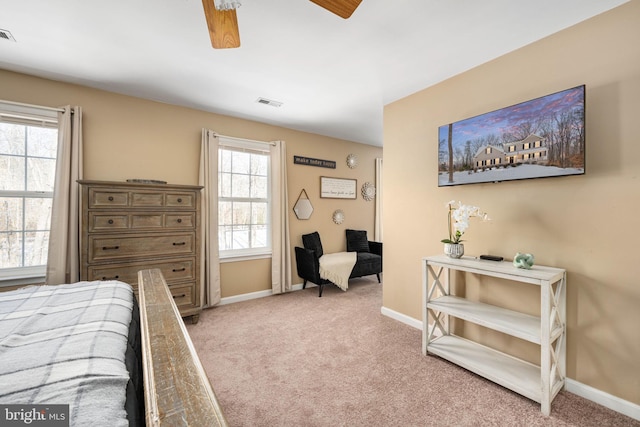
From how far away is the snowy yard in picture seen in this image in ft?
6.33

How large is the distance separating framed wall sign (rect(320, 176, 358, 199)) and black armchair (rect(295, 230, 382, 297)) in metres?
0.67

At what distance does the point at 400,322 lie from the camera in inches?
123

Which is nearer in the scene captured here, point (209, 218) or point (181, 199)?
point (181, 199)

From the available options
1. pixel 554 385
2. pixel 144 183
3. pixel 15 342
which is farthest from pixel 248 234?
pixel 554 385

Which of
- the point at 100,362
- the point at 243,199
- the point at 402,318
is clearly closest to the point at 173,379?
the point at 100,362

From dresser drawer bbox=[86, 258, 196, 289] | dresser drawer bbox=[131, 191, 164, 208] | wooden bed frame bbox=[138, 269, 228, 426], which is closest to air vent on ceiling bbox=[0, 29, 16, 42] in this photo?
dresser drawer bbox=[131, 191, 164, 208]

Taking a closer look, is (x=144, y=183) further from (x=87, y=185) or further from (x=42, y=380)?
(x=42, y=380)

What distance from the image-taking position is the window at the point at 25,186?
2.64m

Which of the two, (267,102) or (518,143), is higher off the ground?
(267,102)

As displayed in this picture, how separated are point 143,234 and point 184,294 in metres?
0.78

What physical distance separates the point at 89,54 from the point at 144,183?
3.83 feet

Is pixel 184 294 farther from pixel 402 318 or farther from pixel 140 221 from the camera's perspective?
pixel 402 318

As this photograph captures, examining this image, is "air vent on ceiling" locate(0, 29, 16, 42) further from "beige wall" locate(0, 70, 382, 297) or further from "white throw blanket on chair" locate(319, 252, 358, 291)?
"white throw blanket on chair" locate(319, 252, 358, 291)

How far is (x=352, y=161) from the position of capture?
5.13m
